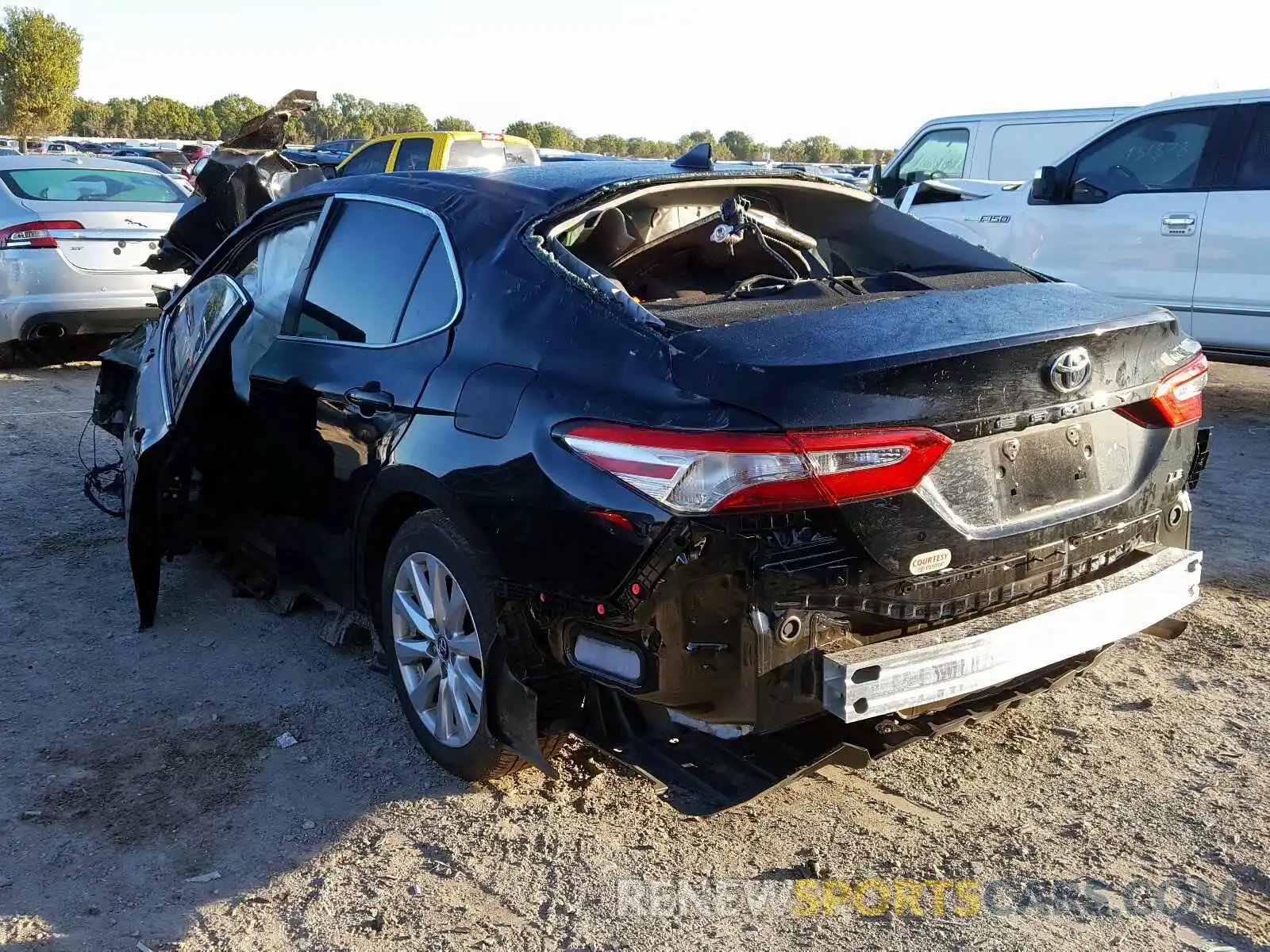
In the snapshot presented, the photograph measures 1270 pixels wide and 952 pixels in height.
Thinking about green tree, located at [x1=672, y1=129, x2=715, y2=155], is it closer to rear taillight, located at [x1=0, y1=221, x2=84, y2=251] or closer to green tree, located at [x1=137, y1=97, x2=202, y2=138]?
green tree, located at [x1=137, y1=97, x2=202, y2=138]

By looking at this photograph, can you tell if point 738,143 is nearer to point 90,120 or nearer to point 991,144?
point 90,120

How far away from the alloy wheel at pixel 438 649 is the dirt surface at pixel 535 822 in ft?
0.66

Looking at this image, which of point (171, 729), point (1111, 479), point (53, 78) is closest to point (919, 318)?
point (1111, 479)

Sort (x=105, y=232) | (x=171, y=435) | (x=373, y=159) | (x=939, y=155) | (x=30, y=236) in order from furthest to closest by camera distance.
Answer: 1. (x=373, y=159)
2. (x=939, y=155)
3. (x=105, y=232)
4. (x=30, y=236)
5. (x=171, y=435)

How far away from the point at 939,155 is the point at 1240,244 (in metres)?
4.82

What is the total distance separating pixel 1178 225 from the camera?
7676 millimetres

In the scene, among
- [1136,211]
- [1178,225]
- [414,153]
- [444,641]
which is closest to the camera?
[444,641]

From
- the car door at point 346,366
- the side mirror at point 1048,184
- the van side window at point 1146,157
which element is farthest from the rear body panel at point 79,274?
the van side window at point 1146,157

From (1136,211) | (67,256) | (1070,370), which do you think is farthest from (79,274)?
(1070,370)

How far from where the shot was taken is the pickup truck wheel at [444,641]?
10.1ft

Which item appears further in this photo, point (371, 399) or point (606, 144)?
point (606, 144)

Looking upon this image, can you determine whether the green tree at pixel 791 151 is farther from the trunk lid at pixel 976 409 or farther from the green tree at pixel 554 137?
the trunk lid at pixel 976 409

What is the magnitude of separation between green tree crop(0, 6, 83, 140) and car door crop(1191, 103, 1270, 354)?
53.4m

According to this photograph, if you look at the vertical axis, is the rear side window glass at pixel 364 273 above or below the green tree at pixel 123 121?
below
